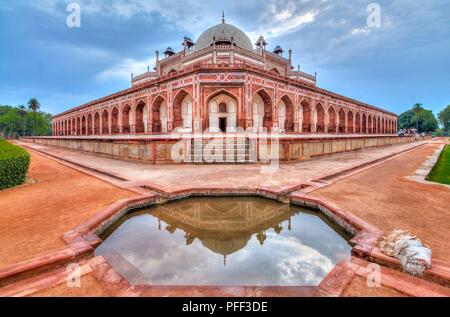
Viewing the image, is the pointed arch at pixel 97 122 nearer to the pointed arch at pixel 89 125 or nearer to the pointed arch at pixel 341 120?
the pointed arch at pixel 89 125

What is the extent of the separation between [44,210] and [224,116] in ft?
56.8

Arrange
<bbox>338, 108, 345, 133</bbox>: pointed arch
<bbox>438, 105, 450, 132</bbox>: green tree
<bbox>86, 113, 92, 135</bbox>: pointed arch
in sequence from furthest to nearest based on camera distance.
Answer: <bbox>438, 105, 450, 132</bbox>: green tree < <bbox>86, 113, 92, 135</bbox>: pointed arch < <bbox>338, 108, 345, 133</bbox>: pointed arch

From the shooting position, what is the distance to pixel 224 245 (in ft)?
10.5

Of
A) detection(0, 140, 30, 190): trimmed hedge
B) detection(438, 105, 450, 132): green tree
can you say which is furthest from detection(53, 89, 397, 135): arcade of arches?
detection(438, 105, 450, 132): green tree

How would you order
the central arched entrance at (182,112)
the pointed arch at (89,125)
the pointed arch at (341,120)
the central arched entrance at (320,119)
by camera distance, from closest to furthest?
the central arched entrance at (182,112), the central arched entrance at (320,119), the pointed arch at (341,120), the pointed arch at (89,125)

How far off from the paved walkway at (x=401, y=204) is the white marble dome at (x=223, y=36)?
2575 centimetres

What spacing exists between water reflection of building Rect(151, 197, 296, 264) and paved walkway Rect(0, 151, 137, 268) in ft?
4.00

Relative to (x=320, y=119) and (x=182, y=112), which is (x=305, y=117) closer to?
(x=320, y=119)

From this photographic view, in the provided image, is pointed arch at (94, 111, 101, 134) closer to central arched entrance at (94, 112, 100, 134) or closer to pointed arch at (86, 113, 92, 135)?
central arched entrance at (94, 112, 100, 134)

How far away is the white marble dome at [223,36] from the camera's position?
27.7 m

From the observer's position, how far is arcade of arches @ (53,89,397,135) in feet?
65.6

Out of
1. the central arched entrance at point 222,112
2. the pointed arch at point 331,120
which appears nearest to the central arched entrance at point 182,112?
the central arched entrance at point 222,112
